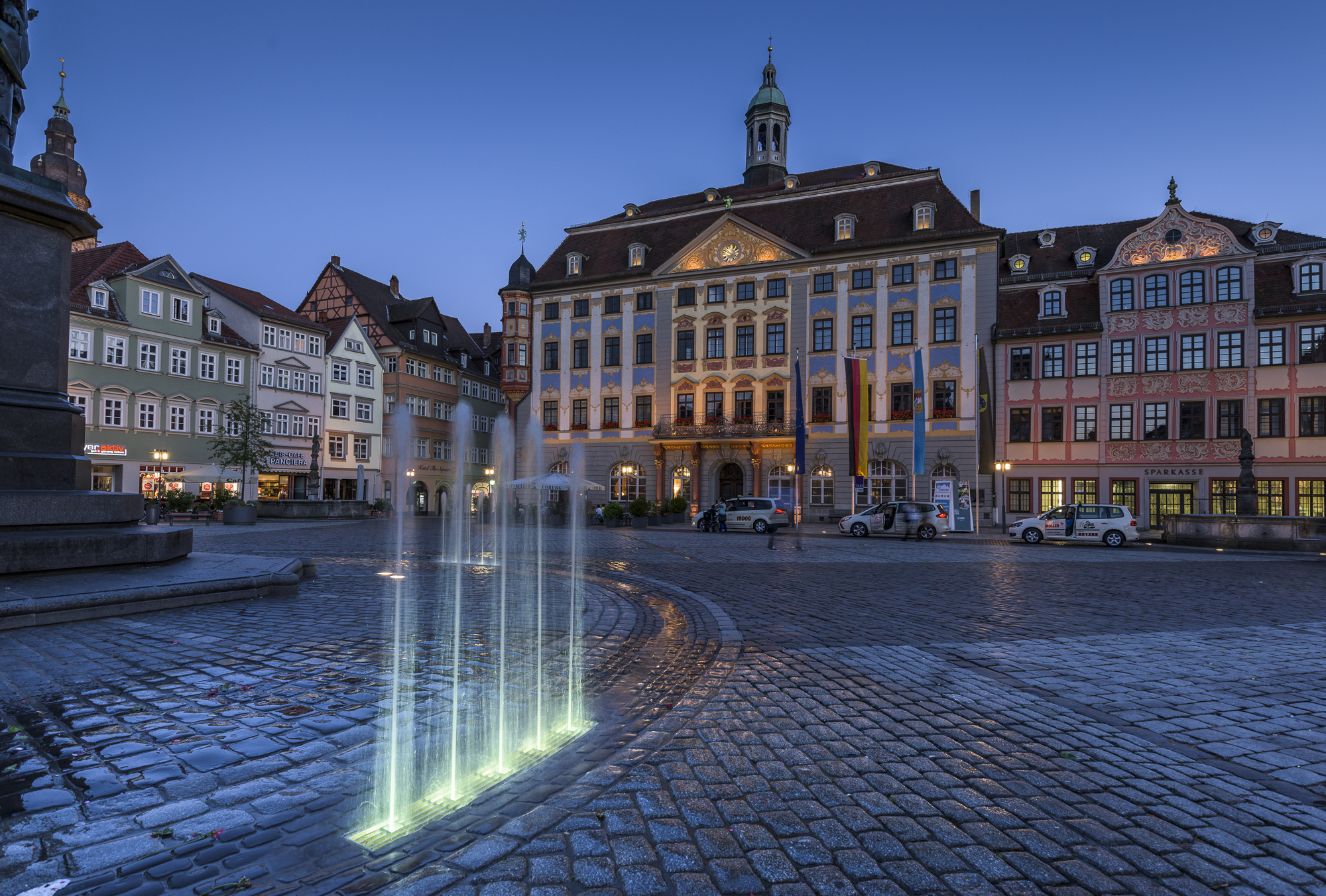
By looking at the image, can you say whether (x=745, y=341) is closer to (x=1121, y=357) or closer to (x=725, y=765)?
(x=1121, y=357)

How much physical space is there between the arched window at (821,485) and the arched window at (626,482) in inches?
409

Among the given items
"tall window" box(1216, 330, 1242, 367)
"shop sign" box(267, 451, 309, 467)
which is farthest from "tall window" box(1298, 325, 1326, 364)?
"shop sign" box(267, 451, 309, 467)

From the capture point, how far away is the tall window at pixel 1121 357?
37.1 m

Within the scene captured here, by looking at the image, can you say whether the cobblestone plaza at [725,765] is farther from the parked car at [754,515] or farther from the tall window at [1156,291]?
the tall window at [1156,291]

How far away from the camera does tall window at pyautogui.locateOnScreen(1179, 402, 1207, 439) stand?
117 ft

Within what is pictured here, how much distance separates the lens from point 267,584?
360 inches

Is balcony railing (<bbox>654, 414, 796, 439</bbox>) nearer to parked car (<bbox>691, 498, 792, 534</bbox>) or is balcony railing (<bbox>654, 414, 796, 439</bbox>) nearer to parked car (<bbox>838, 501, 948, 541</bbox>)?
parked car (<bbox>691, 498, 792, 534</bbox>)

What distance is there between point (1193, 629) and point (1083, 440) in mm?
33047

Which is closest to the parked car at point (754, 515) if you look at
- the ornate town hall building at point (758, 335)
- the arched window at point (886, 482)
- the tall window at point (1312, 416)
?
the ornate town hall building at point (758, 335)

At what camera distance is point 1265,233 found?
3588 cm

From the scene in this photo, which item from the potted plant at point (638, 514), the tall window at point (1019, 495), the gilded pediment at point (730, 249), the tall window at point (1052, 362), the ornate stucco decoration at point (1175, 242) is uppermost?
the gilded pediment at point (730, 249)

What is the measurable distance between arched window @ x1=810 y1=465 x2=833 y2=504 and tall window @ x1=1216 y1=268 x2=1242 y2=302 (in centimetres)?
1996

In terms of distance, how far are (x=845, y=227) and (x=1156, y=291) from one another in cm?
1571

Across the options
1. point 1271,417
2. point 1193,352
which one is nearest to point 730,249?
point 1193,352
